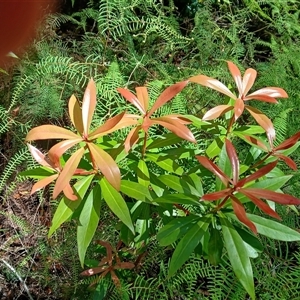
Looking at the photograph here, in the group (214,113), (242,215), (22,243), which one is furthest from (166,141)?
(22,243)

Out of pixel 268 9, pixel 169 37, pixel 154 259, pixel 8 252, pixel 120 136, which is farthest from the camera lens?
pixel 268 9

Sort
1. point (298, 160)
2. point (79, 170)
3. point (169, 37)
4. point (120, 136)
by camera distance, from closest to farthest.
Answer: point (79, 170) < point (120, 136) < point (298, 160) < point (169, 37)

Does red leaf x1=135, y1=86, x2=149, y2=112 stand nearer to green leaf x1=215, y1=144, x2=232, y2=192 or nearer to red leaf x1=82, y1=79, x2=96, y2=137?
red leaf x1=82, y1=79, x2=96, y2=137

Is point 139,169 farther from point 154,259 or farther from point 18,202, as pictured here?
point 18,202

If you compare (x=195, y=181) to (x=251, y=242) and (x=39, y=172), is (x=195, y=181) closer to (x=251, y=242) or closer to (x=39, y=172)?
(x=251, y=242)

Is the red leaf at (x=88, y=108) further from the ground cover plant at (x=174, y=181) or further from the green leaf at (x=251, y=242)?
the green leaf at (x=251, y=242)

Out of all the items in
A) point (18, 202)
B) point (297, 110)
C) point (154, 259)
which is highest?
point (18, 202)

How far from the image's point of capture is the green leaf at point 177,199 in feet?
4.09

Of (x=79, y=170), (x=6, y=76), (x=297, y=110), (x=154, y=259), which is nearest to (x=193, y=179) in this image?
(x=79, y=170)

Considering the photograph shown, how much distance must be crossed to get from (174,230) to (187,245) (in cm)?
6

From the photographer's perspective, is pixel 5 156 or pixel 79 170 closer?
pixel 79 170

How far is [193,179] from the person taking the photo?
52.8 inches

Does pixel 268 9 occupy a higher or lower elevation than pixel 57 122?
lower

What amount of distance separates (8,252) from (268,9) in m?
2.43
